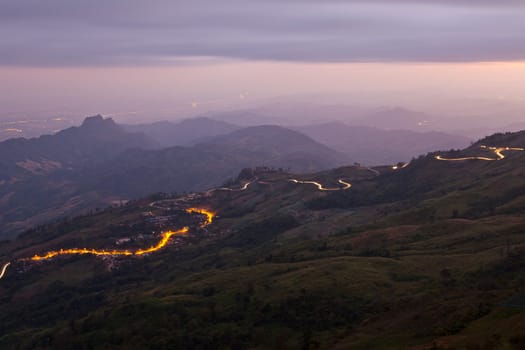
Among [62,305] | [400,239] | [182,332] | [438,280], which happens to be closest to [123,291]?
[62,305]

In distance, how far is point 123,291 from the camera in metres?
191

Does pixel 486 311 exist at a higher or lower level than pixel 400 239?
higher

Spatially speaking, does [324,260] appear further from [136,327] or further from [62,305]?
[62,305]

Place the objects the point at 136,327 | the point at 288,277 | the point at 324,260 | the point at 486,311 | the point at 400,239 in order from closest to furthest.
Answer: the point at 486,311 < the point at 136,327 < the point at 288,277 < the point at 324,260 < the point at 400,239

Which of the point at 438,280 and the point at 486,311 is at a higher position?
the point at 486,311

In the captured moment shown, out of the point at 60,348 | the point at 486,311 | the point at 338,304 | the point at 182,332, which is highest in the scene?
the point at 486,311

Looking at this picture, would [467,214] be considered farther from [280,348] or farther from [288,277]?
[280,348]

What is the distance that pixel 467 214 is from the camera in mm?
181625

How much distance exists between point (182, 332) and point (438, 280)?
58.3 metres

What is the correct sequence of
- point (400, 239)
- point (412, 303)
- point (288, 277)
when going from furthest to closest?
point (400, 239)
point (288, 277)
point (412, 303)

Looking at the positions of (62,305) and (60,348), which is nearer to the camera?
(60,348)

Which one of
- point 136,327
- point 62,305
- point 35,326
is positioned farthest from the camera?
point 62,305

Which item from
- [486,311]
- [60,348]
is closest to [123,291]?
[60,348]

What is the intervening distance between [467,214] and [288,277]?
82.7 m
